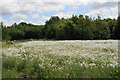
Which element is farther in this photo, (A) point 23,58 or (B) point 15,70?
(A) point 23,58

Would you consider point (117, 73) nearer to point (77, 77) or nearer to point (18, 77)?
point (77, 77)

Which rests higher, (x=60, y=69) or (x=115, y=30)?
(x=115, y=30)

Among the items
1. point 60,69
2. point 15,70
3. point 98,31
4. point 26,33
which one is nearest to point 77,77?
point 60,69

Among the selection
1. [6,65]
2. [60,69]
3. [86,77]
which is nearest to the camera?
[86,77]

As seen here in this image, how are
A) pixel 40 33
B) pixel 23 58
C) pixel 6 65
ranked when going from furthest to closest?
pixel 40 33 → pixel 23 58 → pixel 6 65

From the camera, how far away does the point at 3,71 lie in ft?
23.7

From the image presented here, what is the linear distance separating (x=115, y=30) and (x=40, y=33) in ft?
150

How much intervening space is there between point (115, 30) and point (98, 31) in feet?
22.1

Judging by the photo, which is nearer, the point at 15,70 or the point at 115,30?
the point at 15,70

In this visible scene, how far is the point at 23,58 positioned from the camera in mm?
8688

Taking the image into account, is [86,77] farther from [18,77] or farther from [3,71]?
Result: [3,71]

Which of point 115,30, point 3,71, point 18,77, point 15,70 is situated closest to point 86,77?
point 18,77

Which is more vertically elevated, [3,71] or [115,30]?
[115,30]

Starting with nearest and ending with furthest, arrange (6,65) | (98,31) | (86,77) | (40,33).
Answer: (86,77), (6,65), (98,31), (40,33)
